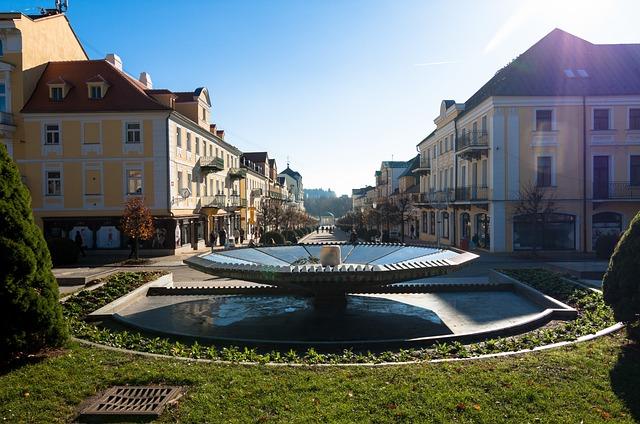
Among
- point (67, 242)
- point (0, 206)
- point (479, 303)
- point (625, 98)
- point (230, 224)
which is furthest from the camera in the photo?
point (230, 224)

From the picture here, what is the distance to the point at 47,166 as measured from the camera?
3331 centimetres

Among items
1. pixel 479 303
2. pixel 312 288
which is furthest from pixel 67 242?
pixel 479 303

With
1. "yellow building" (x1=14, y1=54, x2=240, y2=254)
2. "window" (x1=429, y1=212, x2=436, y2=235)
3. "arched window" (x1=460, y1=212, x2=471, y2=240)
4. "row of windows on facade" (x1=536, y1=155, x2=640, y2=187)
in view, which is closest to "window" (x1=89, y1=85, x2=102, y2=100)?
"yellow building" (x1=14, y1=54, x2=240, y2=254)

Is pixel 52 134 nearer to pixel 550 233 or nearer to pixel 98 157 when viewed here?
pixel 98 157

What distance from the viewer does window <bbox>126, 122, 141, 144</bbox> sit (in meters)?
33.0

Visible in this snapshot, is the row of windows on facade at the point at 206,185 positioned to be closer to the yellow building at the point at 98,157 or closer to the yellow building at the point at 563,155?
the yellow building at the point at 98,157

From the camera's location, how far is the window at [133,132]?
33.0 m

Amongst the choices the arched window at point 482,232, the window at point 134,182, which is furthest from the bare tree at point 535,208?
the window at point 134,182

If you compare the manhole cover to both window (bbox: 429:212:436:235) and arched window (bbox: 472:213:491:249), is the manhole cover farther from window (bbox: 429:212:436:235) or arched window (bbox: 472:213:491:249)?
window (bbox: 429:212:436:235)

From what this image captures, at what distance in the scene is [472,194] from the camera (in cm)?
3556

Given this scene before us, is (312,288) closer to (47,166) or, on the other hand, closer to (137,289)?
(137,289)

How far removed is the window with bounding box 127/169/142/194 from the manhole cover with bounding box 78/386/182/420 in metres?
28.4

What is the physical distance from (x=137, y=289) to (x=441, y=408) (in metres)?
11.4

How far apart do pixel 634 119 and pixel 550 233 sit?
362 inches
